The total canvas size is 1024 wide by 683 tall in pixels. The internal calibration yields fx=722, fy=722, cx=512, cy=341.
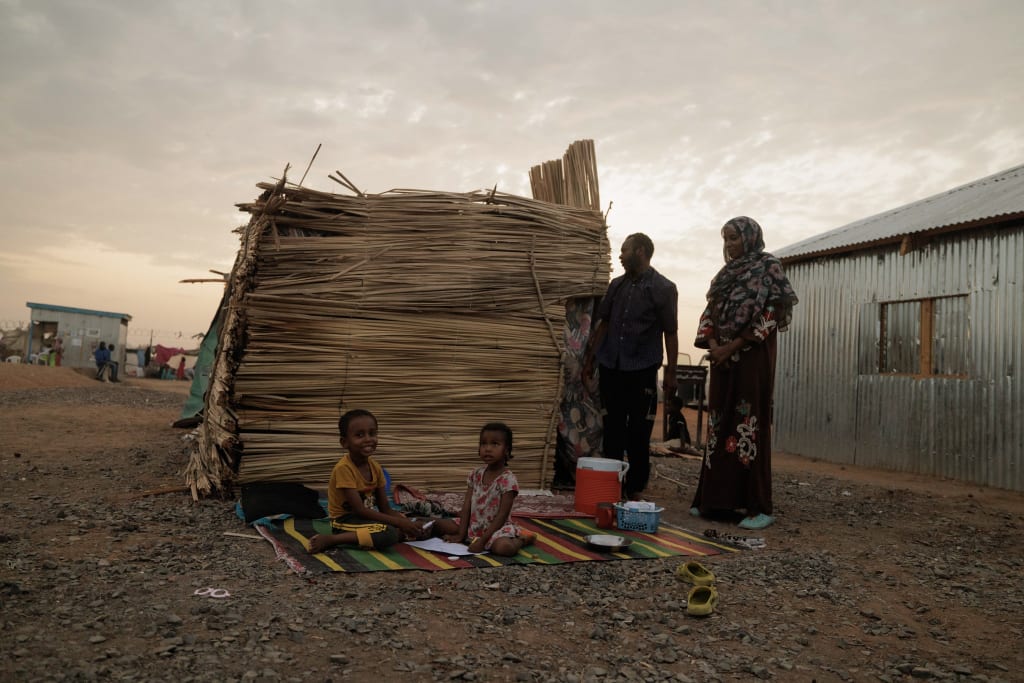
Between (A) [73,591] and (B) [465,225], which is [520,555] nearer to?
(A) [73,591]

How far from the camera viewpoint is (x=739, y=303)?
4.29 meters

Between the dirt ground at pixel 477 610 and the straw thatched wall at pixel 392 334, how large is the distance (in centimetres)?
58

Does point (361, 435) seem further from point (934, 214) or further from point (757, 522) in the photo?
point (934, 214)

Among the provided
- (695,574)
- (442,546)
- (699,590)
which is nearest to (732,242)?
(695,574)

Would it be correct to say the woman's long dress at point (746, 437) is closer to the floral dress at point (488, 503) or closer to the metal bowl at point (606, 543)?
the metal bowl at point (606, 543)

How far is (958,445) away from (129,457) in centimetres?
786

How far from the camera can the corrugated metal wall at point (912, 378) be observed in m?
7.13

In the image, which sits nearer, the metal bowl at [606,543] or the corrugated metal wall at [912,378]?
the metal bowl at [606,543]

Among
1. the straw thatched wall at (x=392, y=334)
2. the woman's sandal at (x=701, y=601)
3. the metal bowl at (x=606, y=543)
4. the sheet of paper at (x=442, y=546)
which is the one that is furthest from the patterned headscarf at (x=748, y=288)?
the sheet of paper at (x=442, y=546)

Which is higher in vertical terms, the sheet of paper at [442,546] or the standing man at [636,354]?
the standing man at [636,354]

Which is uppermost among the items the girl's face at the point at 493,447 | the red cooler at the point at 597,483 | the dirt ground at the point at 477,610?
the girl's face at the point at 493,447

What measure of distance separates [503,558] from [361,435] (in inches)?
33.5

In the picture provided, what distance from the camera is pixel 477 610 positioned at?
2514 millimetres

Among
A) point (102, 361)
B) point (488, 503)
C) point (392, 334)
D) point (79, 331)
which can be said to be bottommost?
point (488, 503)
